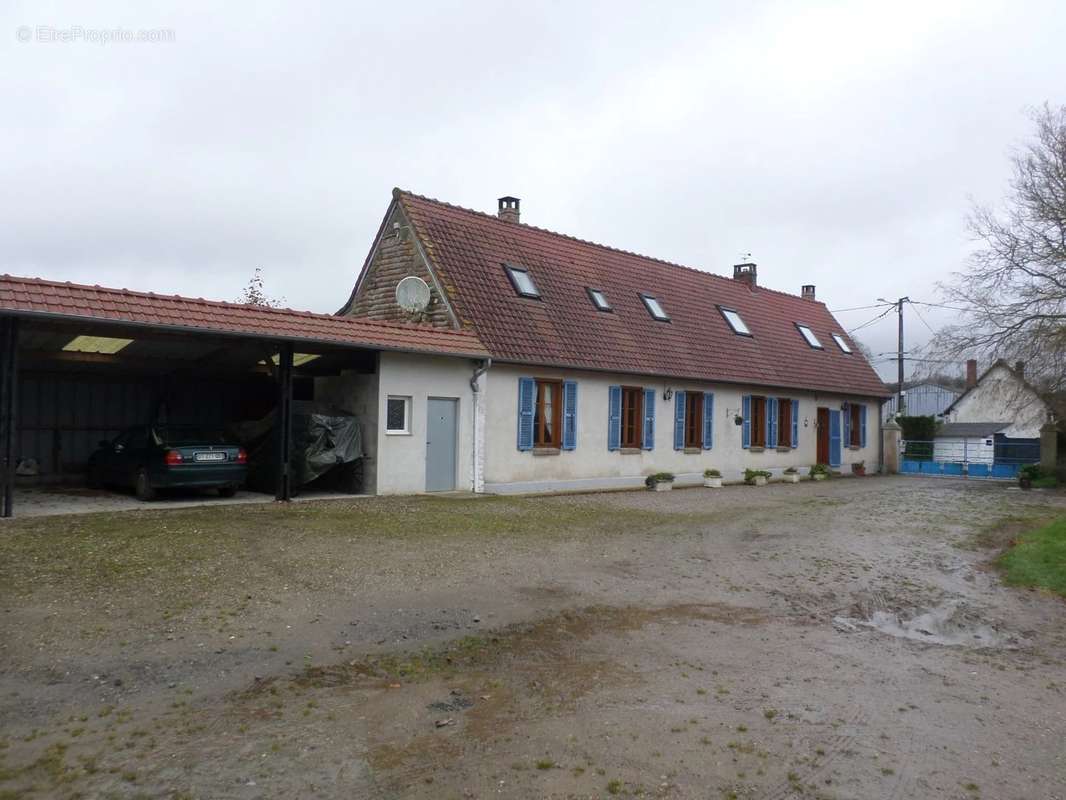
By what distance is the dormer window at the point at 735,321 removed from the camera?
27453 millimetres

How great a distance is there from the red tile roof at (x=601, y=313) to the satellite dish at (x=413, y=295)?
0.51 metres

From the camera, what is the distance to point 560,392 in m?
19.4

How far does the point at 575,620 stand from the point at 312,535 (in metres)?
5.00

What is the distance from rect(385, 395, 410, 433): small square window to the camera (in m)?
16.1

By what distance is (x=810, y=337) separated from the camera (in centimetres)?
3172

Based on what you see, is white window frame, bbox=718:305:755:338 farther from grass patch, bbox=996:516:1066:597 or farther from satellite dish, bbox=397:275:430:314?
grass patch, bbox=996:516:1066:597

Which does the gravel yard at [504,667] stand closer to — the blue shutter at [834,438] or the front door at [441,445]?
the front door at [441,445]

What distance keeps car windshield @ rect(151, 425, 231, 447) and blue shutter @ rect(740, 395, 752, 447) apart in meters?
15.7

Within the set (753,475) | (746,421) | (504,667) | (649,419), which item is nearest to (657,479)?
(649,419)

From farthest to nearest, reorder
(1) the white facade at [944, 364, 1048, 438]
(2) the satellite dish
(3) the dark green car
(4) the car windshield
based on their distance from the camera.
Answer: (1) the white facade at [944, 364, 1048, 438] → (2) the satellite dish → (4) the car windshield → (3) the dark green car

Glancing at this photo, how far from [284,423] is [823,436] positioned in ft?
68.7

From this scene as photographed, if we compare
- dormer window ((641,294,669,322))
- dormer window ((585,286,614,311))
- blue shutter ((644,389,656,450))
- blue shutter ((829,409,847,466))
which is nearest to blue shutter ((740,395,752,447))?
dormer window ((641,294,669,322))

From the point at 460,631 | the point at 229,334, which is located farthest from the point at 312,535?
the point at 460,631

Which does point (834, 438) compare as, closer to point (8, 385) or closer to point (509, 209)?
point (509, 209)
